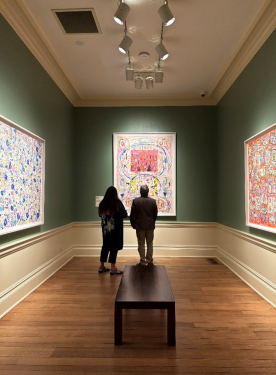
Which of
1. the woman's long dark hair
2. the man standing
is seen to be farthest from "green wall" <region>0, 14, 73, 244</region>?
the man standing

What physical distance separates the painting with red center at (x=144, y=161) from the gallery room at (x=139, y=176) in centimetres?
2

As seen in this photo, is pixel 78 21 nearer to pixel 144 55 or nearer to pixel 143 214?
pixel 144 55

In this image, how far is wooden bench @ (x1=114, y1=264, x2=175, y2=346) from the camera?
2.18 m

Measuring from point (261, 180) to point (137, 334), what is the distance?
2.32 m

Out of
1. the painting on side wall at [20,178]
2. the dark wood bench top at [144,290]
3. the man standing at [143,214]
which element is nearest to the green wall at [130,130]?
the painting on side wall at [20,178]

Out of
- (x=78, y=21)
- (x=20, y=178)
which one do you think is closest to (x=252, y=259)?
(x=20, y=178)

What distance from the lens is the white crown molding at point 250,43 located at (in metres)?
3.03

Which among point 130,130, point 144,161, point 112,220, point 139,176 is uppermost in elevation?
point 130,130

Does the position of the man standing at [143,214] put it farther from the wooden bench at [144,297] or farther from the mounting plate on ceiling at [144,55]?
the mounting plate on ceiling at [144,55]

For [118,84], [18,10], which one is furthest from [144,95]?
[18,10]

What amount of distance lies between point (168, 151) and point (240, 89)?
1861mm

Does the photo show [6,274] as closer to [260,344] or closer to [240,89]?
[260,344]

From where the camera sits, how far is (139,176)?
5621mm

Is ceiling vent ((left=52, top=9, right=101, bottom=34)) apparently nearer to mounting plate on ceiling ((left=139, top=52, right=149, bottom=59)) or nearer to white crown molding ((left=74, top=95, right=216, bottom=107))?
mounting plate on ceiling ((left=139, top=52, right=149, bottom=59))
